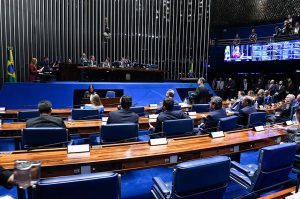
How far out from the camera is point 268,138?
330 centimetres

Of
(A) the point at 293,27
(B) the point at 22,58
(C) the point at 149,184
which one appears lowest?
(C) the point at 149,184

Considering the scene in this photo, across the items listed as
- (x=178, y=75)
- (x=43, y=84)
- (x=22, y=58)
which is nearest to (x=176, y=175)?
(x=43, y=84)

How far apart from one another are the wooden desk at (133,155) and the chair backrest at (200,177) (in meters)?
0.65

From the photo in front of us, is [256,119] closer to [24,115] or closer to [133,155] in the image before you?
[133,155]

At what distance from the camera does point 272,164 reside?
7.38 feet

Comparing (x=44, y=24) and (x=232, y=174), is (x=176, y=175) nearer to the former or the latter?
(x=232, y=174)

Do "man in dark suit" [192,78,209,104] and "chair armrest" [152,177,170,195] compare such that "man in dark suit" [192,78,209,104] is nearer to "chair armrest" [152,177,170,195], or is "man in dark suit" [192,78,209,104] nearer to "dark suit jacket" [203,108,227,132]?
"dark suit jacket" [203,108,227,132]

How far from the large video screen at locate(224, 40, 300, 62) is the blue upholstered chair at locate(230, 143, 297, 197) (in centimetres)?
1130

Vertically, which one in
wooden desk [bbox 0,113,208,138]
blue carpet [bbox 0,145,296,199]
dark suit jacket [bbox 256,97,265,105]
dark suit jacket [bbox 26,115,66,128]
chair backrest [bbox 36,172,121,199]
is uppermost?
dark suit jacket [bbox 26,115,66,128]

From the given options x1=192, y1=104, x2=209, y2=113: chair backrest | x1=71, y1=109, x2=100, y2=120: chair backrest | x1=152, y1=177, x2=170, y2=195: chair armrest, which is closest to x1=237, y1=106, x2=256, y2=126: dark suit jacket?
x1=192, y1=104, x2=209, y2=113: chair backrest

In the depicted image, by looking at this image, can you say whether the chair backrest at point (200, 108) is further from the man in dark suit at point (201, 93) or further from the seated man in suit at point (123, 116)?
the seated man in suit at point (123, 116)

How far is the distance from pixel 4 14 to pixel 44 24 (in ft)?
5.42

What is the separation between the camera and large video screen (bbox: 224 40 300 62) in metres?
12.2

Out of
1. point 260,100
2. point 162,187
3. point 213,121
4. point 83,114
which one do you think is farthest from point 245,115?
point 260,100
